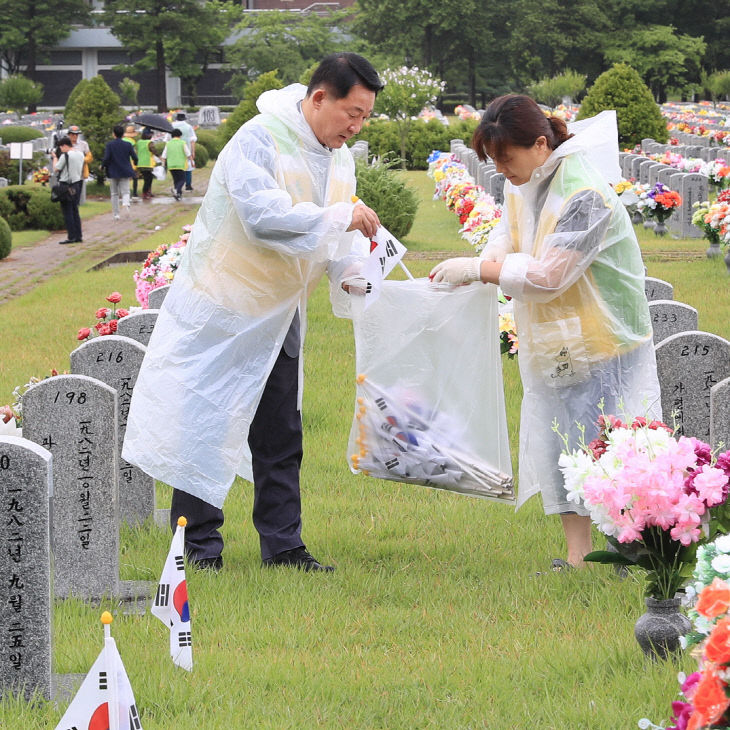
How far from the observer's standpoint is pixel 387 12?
63156mm

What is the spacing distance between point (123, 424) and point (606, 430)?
2.86 metres

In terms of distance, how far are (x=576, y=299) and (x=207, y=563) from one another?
1.78 m

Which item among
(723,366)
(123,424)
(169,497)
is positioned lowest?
(169,497)

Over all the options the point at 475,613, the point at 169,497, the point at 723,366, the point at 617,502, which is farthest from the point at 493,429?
the point at 169,497

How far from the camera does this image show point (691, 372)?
5.40 metres

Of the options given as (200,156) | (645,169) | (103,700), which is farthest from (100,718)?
(200,156)

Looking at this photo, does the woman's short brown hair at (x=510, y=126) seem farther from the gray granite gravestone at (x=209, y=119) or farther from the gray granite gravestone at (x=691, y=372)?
the gray granite gravestone at (x=209, y=119)

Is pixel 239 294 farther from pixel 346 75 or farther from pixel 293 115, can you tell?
pixel 346 75

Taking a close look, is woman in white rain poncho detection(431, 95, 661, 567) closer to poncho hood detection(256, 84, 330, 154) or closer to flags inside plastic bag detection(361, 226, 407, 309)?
flags inside plastic bag detection(361, 226, 407, 309)

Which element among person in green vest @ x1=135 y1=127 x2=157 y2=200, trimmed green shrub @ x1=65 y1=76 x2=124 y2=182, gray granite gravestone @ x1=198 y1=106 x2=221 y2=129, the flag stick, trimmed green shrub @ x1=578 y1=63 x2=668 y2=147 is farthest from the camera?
gray granite gravestone @ x1=198 y1=106 x2=221 y2=129

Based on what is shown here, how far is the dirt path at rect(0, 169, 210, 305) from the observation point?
48.9 feet

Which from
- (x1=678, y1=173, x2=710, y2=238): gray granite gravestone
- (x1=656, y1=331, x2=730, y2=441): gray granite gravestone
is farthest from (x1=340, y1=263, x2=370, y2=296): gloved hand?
(x1=678, y1=173, x2=710, y2=238): gray granite gravestone

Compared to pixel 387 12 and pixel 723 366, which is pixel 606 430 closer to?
pixel 723 366

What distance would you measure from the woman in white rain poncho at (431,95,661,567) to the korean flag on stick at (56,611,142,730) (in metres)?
2.14
